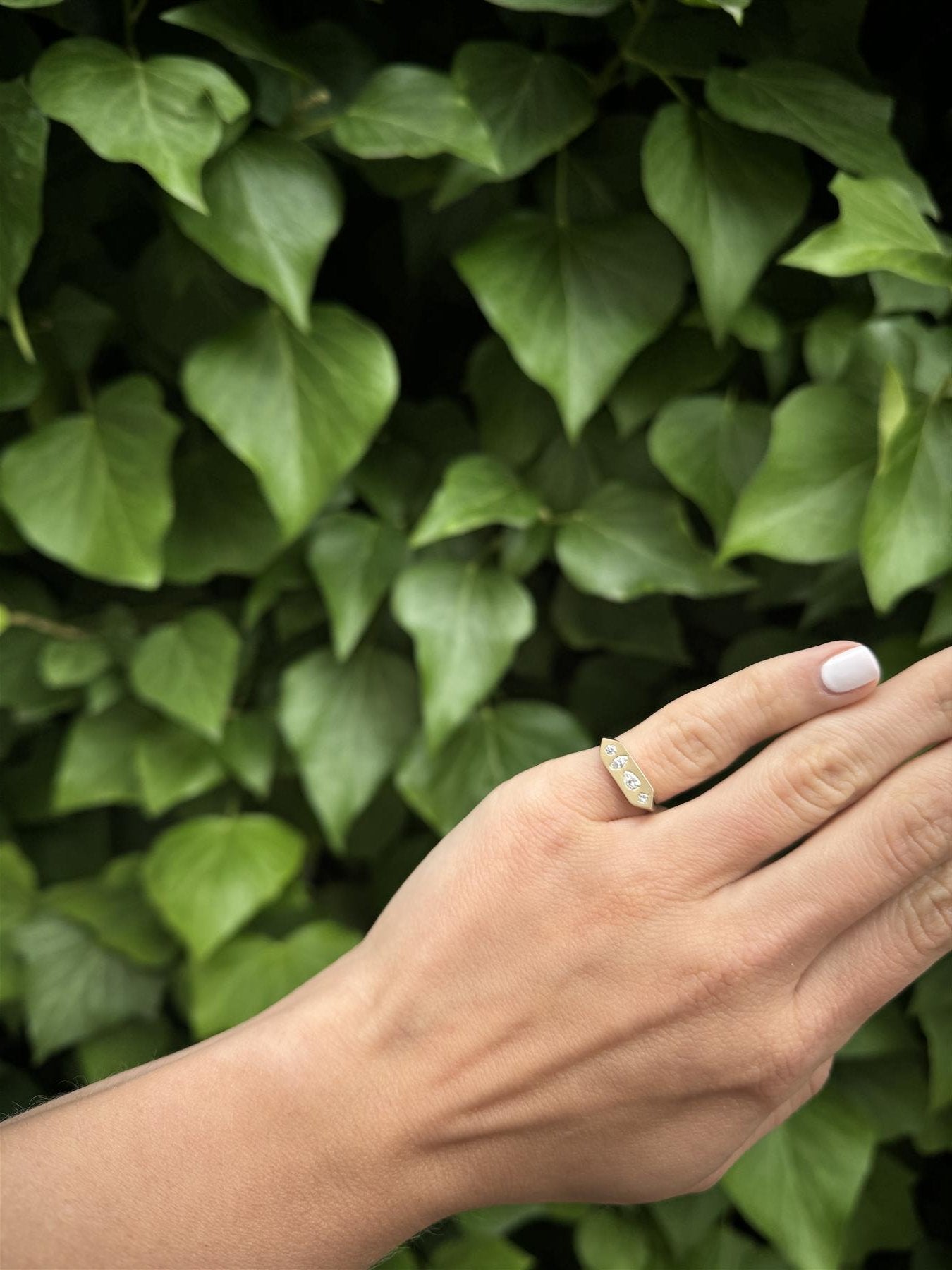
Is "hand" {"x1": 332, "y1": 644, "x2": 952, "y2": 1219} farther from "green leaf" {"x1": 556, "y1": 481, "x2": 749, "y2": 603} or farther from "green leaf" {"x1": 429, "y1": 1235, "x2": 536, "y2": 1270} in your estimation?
"green leaf" {"x1": 429, "y1": 1235, "x2": 536, "y2": 1270}

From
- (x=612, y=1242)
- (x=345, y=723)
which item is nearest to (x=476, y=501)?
(x=345, y=723)

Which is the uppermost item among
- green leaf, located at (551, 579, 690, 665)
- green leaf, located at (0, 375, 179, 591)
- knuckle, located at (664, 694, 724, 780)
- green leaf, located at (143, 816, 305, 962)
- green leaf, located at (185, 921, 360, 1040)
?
knuckle, located at (664, 694, 724, 780)

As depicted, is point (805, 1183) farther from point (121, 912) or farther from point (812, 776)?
point (121, 912)

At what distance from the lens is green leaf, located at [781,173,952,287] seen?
1.61 feet

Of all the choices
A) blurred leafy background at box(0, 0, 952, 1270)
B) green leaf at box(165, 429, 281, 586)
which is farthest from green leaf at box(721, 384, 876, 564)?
green leaf at box(165, 429, 281, 586)

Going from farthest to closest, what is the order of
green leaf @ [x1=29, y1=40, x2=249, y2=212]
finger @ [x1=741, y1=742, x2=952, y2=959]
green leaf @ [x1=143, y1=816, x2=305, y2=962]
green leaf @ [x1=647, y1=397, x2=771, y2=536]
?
1. green leaf @ [x1=143, y1=816, x2=305, y2=962]
2. green leaf @ [x1=647, y1=397, x2=771, y2=536]
3. green leaf @ [x1=29, y1=40, x2=249, y2=212]
4. finger @ [x1=741, y1=742, x2=952, y2=959]

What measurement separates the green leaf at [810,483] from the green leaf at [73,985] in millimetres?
555

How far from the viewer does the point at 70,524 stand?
664 millimetres

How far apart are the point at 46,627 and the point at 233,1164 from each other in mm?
440

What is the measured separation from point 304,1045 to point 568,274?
428 mm

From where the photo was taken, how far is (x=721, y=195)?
56 cm

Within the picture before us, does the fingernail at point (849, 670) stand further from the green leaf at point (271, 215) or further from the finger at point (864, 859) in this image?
the green leaf at point (271, 215)

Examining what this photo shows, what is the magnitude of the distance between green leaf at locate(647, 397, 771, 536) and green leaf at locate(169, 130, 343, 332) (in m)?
0.22

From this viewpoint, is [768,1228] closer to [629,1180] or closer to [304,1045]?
[629,1180]
